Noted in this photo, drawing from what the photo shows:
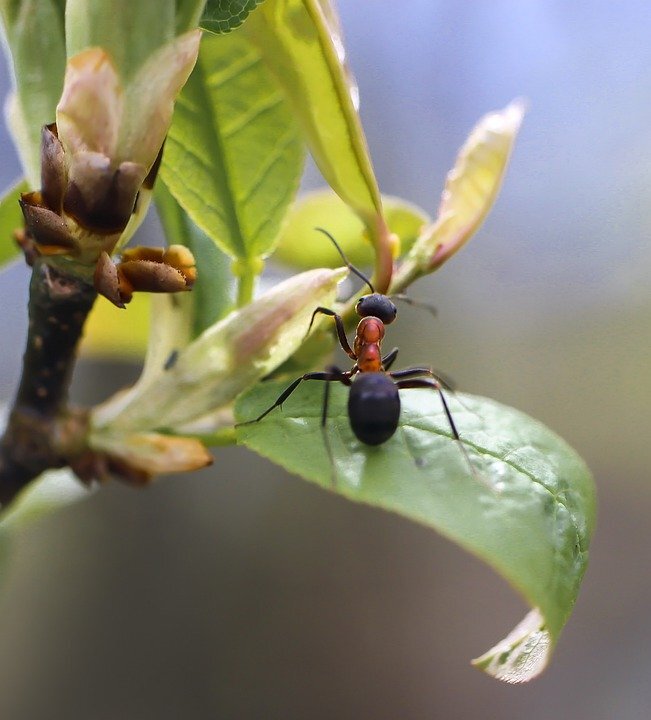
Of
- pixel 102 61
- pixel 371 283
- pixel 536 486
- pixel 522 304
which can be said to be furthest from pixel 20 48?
pixel 522 304

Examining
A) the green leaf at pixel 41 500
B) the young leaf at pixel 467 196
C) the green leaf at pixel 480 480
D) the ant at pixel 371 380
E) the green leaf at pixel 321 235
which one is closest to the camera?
the green leaf at pixel 480 480

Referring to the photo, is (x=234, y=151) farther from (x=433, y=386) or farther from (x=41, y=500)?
(x=41, y=500)

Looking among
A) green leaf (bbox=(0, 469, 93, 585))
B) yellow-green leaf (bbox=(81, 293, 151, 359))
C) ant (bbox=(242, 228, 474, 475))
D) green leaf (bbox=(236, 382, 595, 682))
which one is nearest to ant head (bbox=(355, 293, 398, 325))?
ant (bbox=(242, 228, 474, 475))

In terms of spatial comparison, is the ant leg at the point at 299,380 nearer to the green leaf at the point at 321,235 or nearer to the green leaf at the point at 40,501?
the green leaf at the point at 321,235

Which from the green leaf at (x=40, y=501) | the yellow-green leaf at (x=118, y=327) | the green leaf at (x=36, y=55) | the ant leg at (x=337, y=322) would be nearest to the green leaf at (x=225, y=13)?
the green leaf at (x=36, y=55)

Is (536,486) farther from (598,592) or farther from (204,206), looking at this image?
(598,592)
